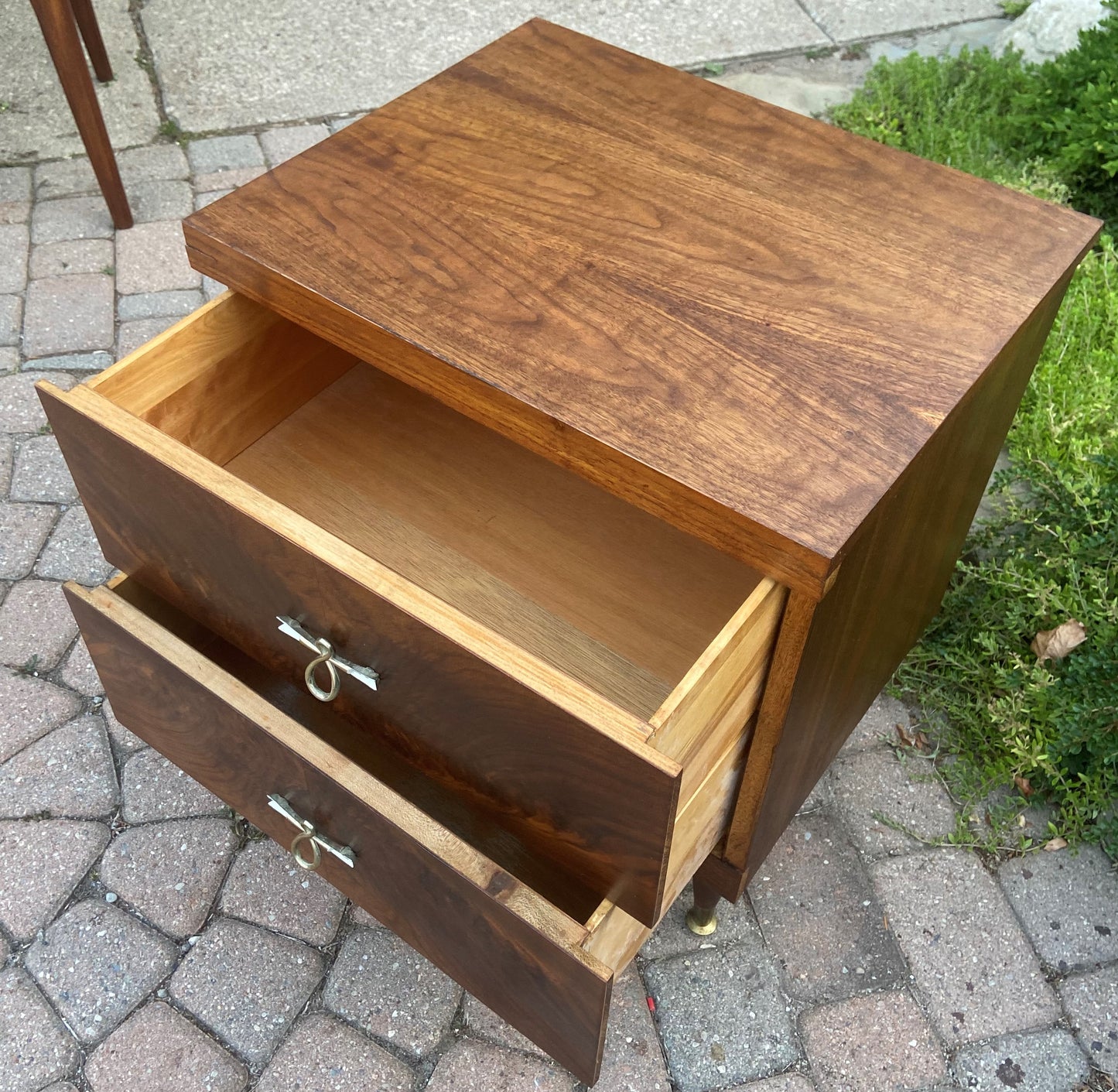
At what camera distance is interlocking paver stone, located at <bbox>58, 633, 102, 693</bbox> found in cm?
165

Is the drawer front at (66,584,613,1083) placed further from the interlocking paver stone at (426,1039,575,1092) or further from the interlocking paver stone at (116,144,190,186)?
the interlocking paver stone at (116,144,190,186)

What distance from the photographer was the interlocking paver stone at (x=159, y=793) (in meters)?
1.53

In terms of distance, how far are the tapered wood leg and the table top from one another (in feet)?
1.97

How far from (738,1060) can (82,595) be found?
0.91 meters

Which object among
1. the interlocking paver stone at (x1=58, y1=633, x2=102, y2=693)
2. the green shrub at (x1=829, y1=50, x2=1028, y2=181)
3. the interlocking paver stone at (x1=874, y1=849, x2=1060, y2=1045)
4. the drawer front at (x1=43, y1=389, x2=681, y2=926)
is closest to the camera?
the drawer front at (x1=43, y1=389, x2=681, y2=926)

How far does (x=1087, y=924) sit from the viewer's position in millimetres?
1481

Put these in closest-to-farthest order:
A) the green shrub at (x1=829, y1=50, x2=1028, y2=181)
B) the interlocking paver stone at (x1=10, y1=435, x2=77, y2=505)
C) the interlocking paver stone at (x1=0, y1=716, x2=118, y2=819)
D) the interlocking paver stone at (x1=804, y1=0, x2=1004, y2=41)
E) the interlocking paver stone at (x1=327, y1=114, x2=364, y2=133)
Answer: the interlocking paver stone at (x1=0, y1=716, x2=118, y2=819), the interlocking paver stone at (x1=10, y1=435, x2=77, y2=505), the green shrub at (x1=829, y1=50, x2=1028, y2=181), the interlocking paver stone at (x1=327, y1=114, x2=364, y2=133), the interlocking paver stone at (x1=804, y1=0, x2=1004, y2=41)

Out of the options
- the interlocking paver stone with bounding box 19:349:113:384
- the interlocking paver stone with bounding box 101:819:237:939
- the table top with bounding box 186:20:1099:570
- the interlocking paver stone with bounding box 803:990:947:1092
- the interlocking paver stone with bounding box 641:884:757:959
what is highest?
the table top with bounding box 186:20:1099:570

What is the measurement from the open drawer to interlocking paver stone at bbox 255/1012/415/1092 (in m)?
0.35

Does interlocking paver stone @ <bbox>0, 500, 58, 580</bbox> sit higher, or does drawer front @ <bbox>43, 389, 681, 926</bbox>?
drawer front @ <bbox>43, 389, 681, 926</bbox>

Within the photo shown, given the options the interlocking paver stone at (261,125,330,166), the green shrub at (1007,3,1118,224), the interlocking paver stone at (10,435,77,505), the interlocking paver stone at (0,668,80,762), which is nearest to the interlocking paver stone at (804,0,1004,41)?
the green shrub at (1007,3,1118,224)

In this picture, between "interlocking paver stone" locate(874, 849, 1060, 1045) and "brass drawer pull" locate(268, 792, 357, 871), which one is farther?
"interlocking paver stone" locate(874, 849, 1060, 1045)

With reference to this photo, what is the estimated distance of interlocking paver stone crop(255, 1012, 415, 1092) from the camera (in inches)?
51.0

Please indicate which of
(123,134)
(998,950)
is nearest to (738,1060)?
(998,950)
